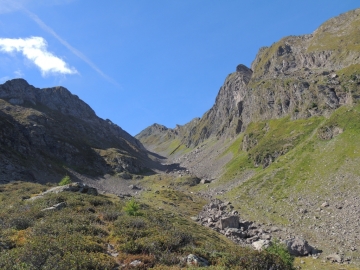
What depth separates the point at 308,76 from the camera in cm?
12394

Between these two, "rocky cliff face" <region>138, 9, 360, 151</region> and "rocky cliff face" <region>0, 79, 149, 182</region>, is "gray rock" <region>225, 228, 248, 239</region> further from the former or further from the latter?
"rocky cliff face" <region>0, 79, 149, 182</region>

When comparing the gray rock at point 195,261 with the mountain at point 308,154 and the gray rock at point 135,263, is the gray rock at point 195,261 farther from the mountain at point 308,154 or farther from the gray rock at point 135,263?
the mountain at point 308,154

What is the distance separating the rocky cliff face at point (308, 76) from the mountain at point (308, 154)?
1.36 ft

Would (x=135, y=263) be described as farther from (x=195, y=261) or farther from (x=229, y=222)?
(x=229, y=222)

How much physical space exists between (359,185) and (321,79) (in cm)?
6720

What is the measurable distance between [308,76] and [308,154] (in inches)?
2680

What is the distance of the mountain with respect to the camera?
4381cm

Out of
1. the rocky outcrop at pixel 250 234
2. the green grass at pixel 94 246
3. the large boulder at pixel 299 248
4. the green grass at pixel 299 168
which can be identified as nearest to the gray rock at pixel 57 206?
the green grass at pixel 94 246

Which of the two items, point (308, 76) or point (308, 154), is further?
point (308, 76)

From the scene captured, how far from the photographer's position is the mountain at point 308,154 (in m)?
43.8

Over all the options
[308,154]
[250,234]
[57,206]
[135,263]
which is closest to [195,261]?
[135,263]

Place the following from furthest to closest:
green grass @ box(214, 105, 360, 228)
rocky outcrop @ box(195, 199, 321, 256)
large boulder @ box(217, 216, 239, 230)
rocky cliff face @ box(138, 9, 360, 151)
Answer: rocky cliff face @ box(138, 9, 360, 151) → green grass @ box(214, 105, 360, 228) → large boulder @ box(217, 216, 239, 230) → rocky outcrop @ box(195, 199, 321, 256)

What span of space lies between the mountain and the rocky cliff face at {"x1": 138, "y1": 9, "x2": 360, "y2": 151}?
415 mm

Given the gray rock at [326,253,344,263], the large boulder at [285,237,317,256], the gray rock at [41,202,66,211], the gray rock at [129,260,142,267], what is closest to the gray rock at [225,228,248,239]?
the large boulder at [285,237,317,256]
